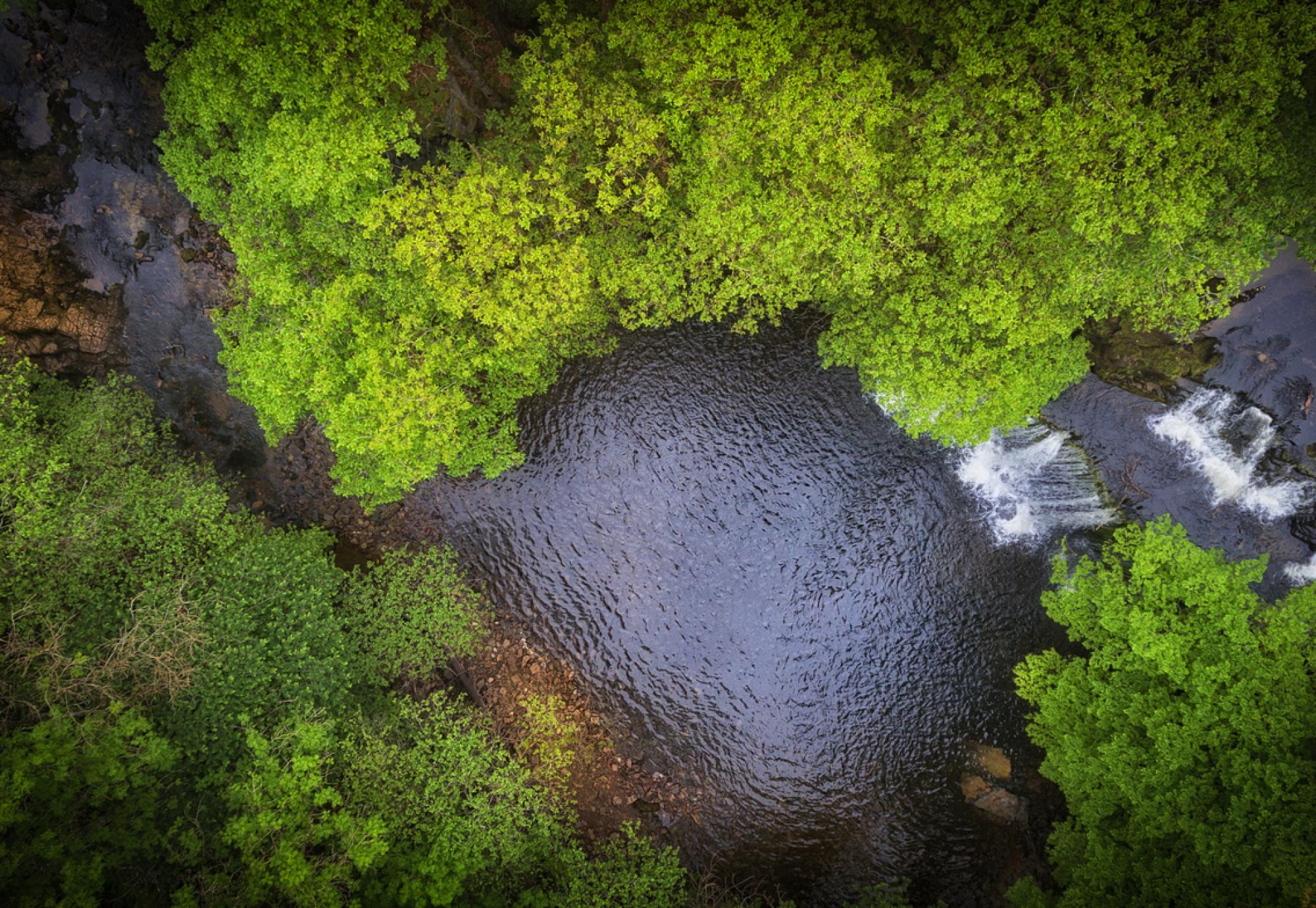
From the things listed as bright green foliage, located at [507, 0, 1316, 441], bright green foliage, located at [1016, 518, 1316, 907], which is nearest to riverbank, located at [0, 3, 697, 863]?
bright green foliage, located at [507, 0, 1316, 441]

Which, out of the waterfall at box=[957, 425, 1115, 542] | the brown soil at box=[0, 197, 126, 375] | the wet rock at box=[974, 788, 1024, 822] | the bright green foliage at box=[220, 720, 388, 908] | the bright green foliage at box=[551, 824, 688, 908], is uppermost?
the brown soil at box=[0, 197, 126, 375]

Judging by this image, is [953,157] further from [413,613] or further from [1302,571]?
[413,613]

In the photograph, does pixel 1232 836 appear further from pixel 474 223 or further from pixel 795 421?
pixel 474 223

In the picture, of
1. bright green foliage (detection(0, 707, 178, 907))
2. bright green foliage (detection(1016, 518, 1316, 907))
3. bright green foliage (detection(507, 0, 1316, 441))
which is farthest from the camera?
bright green foliage (detection(1016, 518, 1316, 907))

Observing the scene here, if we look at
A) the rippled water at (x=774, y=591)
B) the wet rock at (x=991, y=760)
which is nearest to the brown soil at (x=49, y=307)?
the rippled water at (x=774, y=591)

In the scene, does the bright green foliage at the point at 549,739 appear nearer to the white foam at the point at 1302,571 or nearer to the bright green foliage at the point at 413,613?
the bright green foliage at the point at 413,613

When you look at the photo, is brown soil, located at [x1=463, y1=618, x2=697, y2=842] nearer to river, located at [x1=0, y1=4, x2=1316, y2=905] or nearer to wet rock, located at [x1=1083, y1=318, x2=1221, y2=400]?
river, located at [x1=0, y1=4, x2=1316, y2=905]
